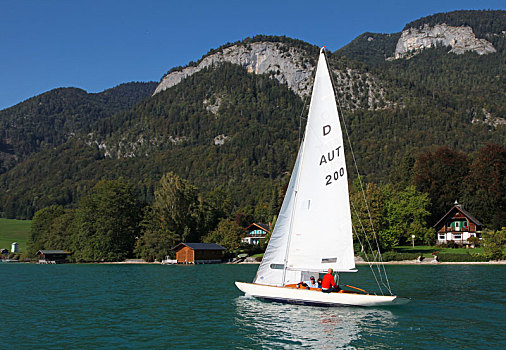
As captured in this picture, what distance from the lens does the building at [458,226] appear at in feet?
305

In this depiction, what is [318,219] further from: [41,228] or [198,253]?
[41,228]

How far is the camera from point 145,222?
104188 mm

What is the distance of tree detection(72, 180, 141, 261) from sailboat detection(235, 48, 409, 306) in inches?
2985

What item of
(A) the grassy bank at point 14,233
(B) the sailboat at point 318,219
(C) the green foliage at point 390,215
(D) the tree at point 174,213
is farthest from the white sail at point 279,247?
(A) the grassy bank at point 14,233

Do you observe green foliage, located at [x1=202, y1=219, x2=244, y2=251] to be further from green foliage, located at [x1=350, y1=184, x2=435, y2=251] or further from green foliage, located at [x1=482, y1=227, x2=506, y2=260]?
green foliage, located at [x1=482, y1=227, x2=506, y2=260]

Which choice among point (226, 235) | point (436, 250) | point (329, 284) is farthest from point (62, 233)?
point (329, 284)

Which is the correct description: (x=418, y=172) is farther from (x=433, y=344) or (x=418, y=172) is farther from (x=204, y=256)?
(x=433, y=344)

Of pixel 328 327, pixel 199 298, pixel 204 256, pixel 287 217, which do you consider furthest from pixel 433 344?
pixel 204 256

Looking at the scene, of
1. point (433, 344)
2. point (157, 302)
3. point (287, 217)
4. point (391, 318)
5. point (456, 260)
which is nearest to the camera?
point (433, 344)

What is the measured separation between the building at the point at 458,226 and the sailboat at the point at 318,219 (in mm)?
71275

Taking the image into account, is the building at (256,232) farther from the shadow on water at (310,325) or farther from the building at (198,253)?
the shadow on water at (310,325)

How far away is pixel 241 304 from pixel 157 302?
21.2ft

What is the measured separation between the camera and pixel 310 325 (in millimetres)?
24125

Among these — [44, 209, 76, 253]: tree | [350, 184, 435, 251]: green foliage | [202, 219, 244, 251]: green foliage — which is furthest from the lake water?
[44, 209, 76, 253]: tree
